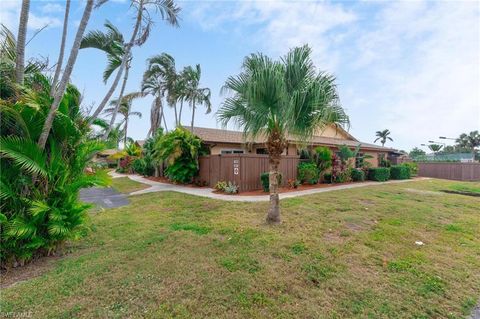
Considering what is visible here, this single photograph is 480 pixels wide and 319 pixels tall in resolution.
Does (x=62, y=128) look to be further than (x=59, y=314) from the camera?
Yes

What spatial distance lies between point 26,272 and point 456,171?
1173 inches

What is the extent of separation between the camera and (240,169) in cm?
1120

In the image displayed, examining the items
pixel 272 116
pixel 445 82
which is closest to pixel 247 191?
pixel 272 116

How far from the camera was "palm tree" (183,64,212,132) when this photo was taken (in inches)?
699

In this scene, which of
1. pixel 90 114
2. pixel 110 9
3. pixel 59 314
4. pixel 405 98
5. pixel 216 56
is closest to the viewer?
pixel 59 314

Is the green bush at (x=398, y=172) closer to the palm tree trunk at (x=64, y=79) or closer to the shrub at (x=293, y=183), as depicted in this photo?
the shrub at (x=293, y=183)

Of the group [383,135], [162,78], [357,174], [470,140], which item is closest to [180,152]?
[162,78]

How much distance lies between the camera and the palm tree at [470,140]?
51294 millimetres

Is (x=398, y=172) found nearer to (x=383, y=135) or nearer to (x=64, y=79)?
(x=64, y=79)

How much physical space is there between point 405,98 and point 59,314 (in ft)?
62.3

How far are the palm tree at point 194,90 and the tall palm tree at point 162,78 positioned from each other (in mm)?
828

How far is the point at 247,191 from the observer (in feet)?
37.1

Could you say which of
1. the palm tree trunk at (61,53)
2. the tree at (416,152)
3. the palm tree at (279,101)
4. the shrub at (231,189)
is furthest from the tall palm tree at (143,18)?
the tree at (416,152)

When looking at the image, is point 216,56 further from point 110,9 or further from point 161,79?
point 161,79
